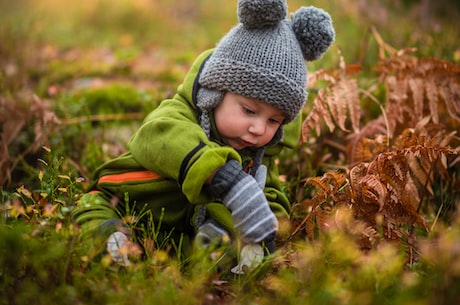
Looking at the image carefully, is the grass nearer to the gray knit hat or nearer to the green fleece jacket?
the green fleece jacket

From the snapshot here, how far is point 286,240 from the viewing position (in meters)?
2.70

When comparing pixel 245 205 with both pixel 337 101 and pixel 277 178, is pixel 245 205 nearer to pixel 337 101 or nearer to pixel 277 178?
pixel 277 178

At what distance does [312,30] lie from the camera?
2732 millimetres

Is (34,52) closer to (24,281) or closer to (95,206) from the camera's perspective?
(95,206)

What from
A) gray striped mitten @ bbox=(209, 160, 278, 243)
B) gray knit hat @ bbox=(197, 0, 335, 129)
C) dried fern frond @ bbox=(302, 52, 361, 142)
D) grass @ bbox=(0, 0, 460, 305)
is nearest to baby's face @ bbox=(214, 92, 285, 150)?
gray knit hat @ bbox=(197, 0, 335, 129)

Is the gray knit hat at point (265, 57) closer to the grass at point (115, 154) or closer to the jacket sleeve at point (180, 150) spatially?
the jacket sleeve at point (180, 150)

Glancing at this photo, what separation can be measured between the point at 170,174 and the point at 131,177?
38 cm

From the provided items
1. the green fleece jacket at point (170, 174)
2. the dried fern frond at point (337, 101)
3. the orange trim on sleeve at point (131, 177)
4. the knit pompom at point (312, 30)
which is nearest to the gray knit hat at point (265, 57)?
the knit pompom at point (312, 30)

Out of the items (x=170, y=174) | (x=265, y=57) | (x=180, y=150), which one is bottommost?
(x=170, y=174)

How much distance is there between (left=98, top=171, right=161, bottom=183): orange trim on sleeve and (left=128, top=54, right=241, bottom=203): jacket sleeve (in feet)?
0.34

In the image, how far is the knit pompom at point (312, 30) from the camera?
2.73 meters

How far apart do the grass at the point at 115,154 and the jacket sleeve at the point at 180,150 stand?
0.35 metres

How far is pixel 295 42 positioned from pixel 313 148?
1304 millimetres

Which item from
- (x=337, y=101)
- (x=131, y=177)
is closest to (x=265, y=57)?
(x=131, y=177)
